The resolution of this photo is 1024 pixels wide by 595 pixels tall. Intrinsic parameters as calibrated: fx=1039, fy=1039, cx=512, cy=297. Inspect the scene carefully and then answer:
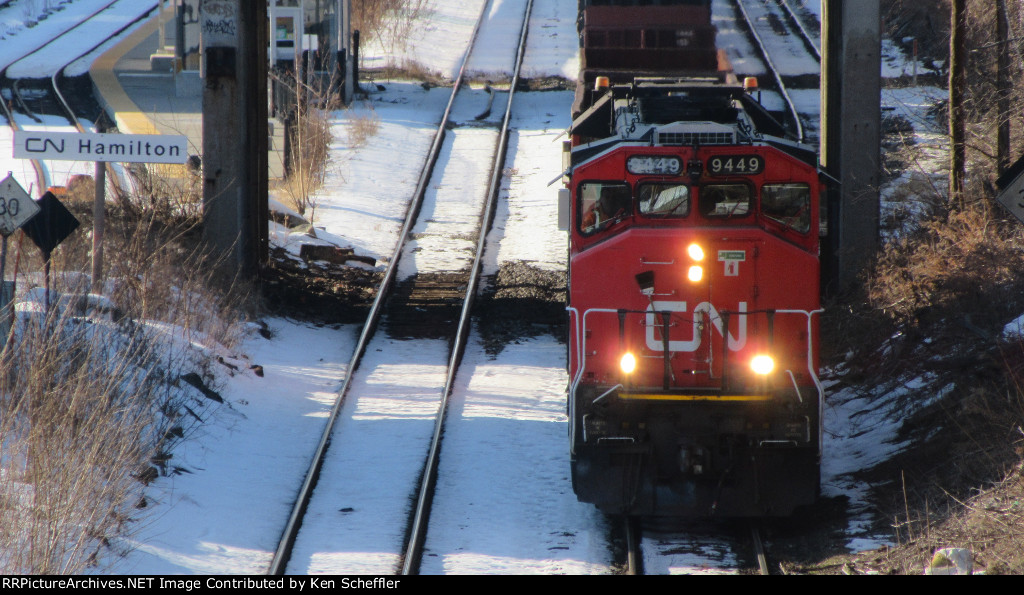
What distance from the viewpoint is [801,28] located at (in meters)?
31.7

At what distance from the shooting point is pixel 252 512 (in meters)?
9.60

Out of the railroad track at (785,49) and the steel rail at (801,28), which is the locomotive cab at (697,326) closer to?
the railroad track at (785,49)

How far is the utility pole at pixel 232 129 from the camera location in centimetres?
1524

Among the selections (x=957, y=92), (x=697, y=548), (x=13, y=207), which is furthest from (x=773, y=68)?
(x=13, y=207)

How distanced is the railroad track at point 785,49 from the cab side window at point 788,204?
11.4 m

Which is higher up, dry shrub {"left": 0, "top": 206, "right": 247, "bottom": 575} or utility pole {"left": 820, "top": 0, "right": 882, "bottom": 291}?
utility pole {"left": 820, "top": 0, "right": 882, "bottom": 291}

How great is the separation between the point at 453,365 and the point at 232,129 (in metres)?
5.18

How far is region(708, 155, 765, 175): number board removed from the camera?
28.8 ft

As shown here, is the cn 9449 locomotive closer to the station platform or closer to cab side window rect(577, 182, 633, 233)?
cab side window rect(577, 182, 633, 233)

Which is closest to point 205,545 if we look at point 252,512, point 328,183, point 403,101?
point 252,512

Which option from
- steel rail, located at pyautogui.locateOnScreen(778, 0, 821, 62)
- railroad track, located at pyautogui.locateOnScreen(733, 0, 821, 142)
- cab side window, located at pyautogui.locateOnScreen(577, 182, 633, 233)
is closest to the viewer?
cab side window, located at pyautogui.locateOnScreen(577, 182, 633, 233)

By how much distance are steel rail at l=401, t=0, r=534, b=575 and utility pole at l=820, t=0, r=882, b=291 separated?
5.53 meters

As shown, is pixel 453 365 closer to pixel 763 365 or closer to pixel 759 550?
pixel 763 365

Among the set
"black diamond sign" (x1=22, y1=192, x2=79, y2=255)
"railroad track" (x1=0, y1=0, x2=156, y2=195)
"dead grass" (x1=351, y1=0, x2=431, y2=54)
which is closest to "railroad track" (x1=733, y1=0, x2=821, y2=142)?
"dead grass" (x1=351, y1=0, x2=431, y2=54)
